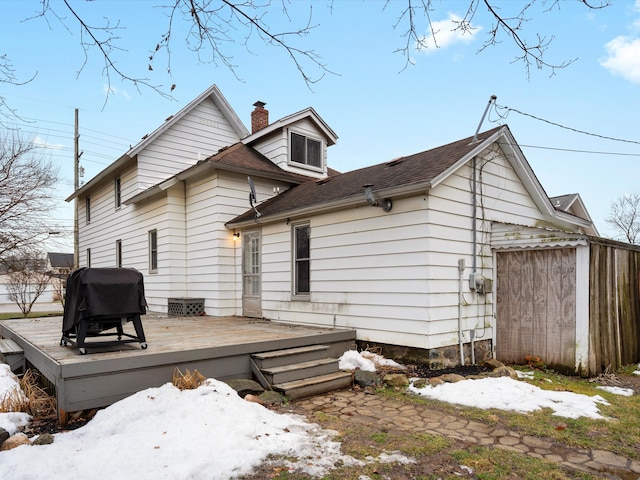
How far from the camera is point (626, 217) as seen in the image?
30.3m

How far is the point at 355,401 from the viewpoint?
16.0ft

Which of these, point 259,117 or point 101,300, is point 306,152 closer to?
point 259,117

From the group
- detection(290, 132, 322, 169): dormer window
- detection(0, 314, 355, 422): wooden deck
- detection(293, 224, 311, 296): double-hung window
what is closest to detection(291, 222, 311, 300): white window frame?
detection(293, 224, 311, 296): double-hung window

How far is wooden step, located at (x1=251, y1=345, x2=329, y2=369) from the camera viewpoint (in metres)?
5.34

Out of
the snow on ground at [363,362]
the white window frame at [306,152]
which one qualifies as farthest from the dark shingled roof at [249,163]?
the snow on ground at [363,362]

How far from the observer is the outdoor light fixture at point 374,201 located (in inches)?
248

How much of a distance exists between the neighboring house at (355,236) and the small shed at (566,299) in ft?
0.11

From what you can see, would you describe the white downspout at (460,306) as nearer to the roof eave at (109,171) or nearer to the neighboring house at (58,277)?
the roof eave at (109,171)

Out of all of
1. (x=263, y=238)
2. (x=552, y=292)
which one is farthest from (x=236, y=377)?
(x=552, y=292)

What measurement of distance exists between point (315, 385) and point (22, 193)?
11943mm

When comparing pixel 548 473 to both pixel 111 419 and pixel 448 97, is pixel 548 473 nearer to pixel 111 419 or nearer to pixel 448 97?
pixel 111 419

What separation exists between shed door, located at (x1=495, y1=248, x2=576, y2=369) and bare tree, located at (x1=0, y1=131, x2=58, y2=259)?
13262 mm

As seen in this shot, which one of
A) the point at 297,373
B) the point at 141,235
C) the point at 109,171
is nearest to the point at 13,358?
the point at 297,373

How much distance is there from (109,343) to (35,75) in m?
3.19
